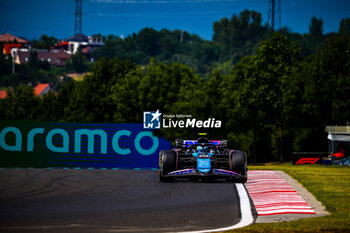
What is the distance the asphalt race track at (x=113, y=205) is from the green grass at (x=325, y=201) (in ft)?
4.19

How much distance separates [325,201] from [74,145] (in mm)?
18048

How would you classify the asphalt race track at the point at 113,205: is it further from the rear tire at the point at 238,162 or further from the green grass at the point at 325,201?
the green grass at the point at 325,201

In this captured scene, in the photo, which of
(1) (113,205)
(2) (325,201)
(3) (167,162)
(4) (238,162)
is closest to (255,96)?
(4) (238,162)

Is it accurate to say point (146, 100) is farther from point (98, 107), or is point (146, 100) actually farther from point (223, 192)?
point (223, 192)

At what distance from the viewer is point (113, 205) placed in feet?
48.9

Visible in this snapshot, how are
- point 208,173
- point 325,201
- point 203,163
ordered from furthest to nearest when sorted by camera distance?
point 208,173, point 203,163, point 325,201

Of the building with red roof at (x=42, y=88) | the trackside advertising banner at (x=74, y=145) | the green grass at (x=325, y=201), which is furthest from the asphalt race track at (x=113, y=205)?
the building with red roof at (x=42, y=88)

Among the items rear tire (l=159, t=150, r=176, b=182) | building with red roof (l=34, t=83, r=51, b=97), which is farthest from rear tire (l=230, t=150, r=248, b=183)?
building with red roof (l=34, t=83, r=51, b=97)

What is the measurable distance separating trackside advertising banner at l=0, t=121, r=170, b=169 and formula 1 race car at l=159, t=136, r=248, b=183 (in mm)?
10380

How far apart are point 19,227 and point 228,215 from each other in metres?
4.96

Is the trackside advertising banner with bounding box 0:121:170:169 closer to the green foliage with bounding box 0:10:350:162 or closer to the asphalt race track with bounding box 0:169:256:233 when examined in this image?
the asphalt race track with bounding box 0:169:256:233

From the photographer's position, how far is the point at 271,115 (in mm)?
58188

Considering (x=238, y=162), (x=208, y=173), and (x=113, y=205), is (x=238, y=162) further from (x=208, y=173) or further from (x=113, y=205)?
(x=113, y=205)

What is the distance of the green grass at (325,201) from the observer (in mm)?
11438
